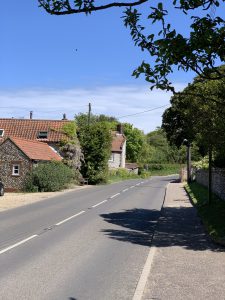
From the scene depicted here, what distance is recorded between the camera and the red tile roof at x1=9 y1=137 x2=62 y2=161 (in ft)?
138

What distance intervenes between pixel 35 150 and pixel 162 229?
2973 cm

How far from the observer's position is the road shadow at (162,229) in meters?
13.4

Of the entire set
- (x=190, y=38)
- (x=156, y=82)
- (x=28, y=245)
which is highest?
(x=190, y=38)

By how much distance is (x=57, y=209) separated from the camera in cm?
2342

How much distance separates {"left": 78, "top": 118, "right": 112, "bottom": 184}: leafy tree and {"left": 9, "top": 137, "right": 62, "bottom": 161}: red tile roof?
4.96 metres

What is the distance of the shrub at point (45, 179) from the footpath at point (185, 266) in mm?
22832

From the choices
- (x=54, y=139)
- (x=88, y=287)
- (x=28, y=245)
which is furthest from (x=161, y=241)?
(x=54, y=139)

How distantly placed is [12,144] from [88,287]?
114ft

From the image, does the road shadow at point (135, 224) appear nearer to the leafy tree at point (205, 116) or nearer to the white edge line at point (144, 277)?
the white edge line at point (144, 277)

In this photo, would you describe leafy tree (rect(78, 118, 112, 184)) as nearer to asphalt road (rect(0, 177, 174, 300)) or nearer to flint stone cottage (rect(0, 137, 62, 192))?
flint stone cottage (rect(0, 137, 62, 192))

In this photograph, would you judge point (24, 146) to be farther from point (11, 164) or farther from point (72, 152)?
point (72, 152)

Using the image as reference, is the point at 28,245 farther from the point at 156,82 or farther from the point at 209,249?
the point at 156,82

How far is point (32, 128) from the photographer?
186ft

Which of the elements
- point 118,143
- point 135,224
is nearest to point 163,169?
point 118,143
